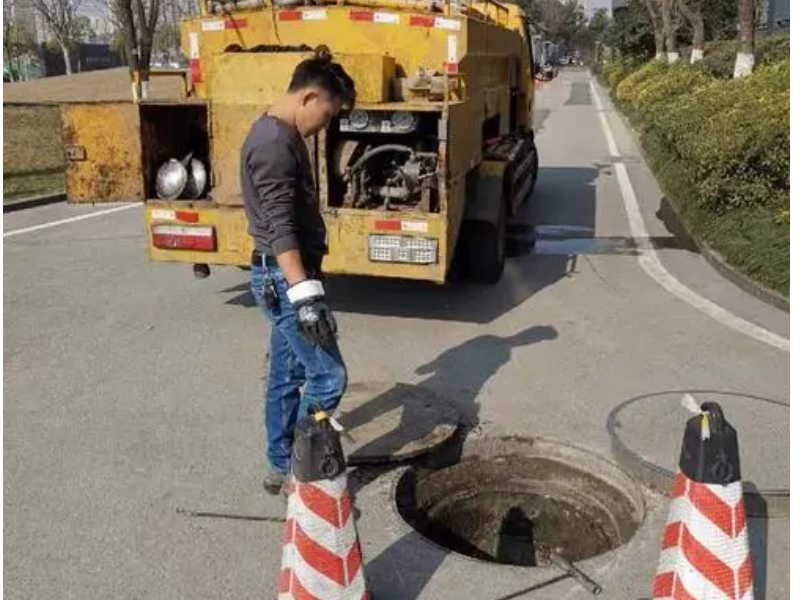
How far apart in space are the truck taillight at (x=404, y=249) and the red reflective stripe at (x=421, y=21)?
79.9 inches

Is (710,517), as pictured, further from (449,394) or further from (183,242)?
(183,242)

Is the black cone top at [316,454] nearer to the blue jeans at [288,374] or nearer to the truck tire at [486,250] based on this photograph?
the blue jeans at [288,374]

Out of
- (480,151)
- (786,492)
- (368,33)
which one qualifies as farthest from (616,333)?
(368,33)

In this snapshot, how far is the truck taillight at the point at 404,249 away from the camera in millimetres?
5957

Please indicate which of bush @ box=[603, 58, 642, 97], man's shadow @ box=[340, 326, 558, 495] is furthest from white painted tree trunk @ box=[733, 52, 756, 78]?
bush @ box=[603, 58, 642, 97]

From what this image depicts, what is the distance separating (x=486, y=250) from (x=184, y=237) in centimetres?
262

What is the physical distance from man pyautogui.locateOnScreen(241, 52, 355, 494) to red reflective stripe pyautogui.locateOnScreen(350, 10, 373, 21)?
3523mm

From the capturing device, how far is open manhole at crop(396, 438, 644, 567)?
4062 millimetres

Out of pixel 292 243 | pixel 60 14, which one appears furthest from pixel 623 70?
pixel 292 243

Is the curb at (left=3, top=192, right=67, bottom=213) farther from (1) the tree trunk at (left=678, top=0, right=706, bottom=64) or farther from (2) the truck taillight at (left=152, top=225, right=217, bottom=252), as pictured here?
(1) the tree trunk at (left=678, top=0, right=706, bottom=64)

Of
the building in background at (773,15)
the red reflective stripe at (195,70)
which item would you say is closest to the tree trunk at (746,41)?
the red reflective stripe at (195,70)

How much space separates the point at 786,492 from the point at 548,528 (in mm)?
1131

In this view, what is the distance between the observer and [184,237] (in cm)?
638

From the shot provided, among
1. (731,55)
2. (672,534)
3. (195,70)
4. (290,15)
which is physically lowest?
(672,534)
